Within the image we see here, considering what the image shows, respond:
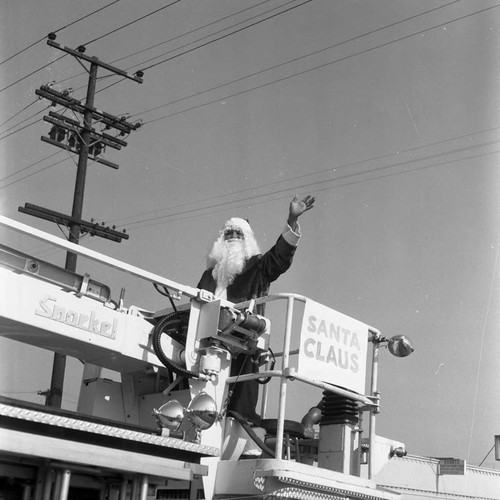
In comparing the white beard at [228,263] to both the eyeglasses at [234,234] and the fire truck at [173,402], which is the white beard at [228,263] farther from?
the fire truck at [173,402]

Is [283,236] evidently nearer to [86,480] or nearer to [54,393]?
[86,480]

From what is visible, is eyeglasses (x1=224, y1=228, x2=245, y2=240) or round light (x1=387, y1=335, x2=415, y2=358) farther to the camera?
eyeglasses (x1=224, y1=228, x2=245, y2=240)

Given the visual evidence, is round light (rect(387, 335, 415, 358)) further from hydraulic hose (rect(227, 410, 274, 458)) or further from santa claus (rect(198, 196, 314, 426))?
hydraulic hose (rect(227, 410, 274, 458))

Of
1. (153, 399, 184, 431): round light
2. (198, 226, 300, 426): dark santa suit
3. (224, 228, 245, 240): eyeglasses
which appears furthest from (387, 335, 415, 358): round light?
(153, 399, 184, 431): round light

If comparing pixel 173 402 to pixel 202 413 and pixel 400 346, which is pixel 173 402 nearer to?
pixel 202 413

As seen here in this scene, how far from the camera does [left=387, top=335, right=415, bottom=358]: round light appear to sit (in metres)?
7.64

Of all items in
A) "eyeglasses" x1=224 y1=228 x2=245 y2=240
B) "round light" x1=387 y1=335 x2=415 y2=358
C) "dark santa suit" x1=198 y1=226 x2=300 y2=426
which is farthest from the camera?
"eyeglasses" x1=224 y1=228 x2=245 y2=240

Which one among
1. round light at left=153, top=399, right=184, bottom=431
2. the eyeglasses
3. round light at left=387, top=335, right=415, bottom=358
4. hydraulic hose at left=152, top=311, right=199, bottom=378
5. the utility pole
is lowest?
round light at left=153, top=399, right=184, bottom=431

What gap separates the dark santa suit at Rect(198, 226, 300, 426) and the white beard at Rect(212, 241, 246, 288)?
2.1 inches

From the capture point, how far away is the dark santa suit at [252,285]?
698 centimetres

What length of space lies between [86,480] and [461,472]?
1915 cm

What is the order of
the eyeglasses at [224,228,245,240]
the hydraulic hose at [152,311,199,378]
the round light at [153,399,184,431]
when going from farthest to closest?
the eyeglasses at [224,228,245,240] → the hydraulic hose at [152,311,199,378] → the round light at [153,399,184,431]

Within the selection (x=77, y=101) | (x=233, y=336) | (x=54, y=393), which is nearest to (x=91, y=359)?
(x=233, y=336)

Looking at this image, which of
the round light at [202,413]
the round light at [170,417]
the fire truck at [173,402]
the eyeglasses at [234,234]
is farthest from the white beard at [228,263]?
the round light at [170,417]
